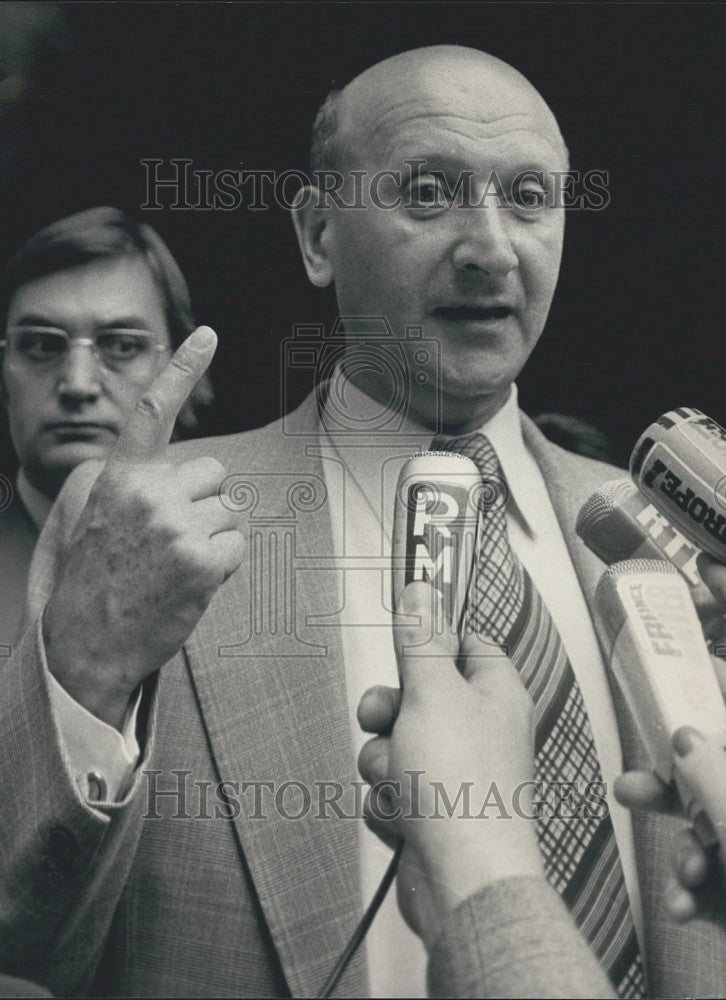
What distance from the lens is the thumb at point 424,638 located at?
1.19 m

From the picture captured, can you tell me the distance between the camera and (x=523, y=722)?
4.08 feet

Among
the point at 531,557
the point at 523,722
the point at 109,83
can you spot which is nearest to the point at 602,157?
the point at 531,557

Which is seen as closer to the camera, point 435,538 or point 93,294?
point 435,538

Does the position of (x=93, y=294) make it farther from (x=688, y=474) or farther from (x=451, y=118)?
(x=688, y=474)

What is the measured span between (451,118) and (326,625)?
2.01 feet

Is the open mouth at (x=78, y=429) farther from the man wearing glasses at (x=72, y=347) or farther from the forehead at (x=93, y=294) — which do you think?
the forehead at (x=93, y=294)

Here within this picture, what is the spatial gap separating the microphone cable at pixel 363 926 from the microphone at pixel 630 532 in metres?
0.41

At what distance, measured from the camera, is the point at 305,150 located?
4.90ft

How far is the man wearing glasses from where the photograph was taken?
4.74ft

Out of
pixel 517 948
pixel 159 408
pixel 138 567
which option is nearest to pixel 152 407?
pixel 159 408

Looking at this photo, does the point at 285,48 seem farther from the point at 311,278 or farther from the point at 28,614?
the point at 28,614

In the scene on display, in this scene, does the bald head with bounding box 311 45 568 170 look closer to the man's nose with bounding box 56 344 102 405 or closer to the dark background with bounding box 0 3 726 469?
the dark background with bounding box 0 3 726 469

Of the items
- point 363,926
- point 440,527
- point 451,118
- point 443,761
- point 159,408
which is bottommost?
point 363,926

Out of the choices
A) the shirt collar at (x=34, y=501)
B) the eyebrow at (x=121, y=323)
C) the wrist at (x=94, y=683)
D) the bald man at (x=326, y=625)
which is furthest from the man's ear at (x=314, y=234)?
the wrist at (x=94, y=683)
